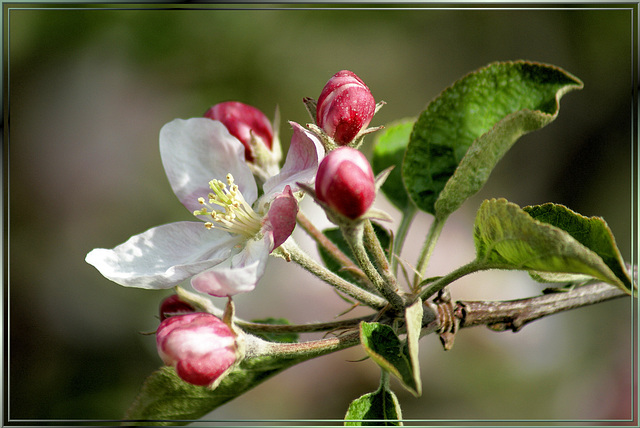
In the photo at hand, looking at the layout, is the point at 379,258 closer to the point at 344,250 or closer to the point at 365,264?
the point at 365,264

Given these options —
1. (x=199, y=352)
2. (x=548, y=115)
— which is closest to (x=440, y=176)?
(x=548, y=115)

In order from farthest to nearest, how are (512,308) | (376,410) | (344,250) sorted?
(344,250), (512,308), (376,410)

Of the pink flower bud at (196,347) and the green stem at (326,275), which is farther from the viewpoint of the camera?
the green stem at (326,275)

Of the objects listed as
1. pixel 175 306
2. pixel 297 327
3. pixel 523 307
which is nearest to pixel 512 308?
pixel 523 307

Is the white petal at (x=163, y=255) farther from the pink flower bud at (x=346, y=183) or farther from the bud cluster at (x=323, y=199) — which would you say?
the pink flower bud at (x=346, y=183)

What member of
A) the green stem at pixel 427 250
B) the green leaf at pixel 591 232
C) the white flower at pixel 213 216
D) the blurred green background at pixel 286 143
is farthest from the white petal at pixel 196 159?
the blurred green background at pixel 286 143

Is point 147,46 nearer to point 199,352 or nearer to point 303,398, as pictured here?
point 303,398
